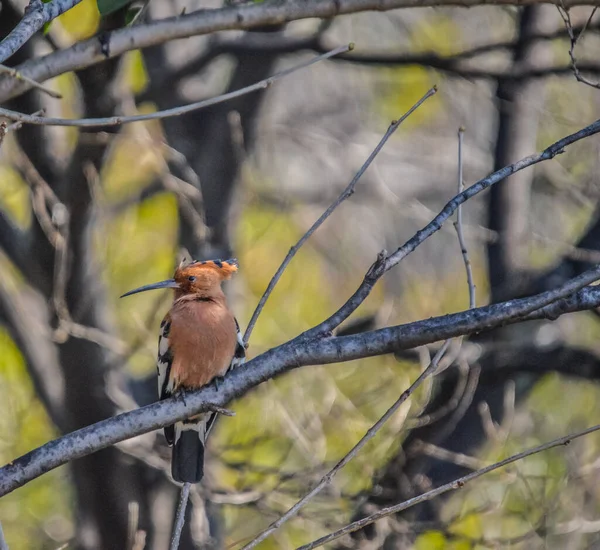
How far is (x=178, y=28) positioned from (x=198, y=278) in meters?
1.28

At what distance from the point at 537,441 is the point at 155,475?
3050 millimetres

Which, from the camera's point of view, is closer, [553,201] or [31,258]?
[31,258]

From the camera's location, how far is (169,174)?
668 centimetres

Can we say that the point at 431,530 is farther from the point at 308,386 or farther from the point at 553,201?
the point at 553,201

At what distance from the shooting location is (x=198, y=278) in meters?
4.94

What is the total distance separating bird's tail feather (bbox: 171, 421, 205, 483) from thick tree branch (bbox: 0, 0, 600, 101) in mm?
1919

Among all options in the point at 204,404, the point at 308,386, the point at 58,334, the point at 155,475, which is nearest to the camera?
the point at 204,404

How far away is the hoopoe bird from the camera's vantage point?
4469mm

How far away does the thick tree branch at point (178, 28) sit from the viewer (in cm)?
445

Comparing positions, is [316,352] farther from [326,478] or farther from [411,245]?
[411,245]

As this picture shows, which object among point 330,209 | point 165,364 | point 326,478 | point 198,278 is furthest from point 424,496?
point 198,278

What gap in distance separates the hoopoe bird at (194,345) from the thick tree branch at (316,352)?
1046 millimetres

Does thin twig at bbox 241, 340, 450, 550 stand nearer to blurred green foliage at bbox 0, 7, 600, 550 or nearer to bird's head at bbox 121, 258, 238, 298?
bird's head at bbox 121, 258, 238, 298

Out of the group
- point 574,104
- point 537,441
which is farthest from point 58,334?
point 574,104
